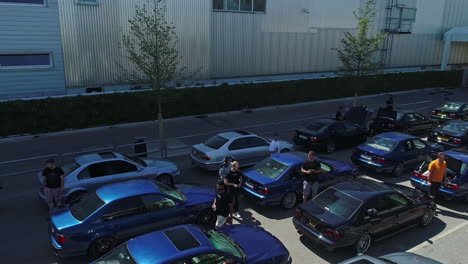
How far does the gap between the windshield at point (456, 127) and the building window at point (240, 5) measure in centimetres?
1567

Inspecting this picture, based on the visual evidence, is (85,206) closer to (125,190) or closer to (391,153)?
(125,190)

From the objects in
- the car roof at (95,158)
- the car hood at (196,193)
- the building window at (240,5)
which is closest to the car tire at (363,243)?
the car hood at (196,193)

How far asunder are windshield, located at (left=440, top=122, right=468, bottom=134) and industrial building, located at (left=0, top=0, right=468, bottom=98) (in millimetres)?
13866

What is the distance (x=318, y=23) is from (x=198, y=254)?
27.6 m

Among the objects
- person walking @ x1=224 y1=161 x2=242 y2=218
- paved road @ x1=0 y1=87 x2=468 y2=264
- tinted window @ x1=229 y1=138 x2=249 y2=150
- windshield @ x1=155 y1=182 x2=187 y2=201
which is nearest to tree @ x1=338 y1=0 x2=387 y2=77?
paved road @ x1=0 y1=87 x2=468 y2=264

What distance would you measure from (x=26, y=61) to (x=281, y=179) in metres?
15.8

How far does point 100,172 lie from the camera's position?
10.1 meters

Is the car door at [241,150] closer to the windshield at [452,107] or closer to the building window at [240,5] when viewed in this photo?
the windshield at [452,107]

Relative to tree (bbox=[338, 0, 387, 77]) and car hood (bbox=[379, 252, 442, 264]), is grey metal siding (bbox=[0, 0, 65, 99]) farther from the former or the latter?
car hood (bbox=[379, 252, 442, 264])

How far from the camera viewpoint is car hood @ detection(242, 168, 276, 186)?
975cm

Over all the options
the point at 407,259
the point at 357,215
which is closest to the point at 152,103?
the point at 357,215

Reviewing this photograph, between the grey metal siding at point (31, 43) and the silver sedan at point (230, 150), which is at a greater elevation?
the grey metal siding at point (31, 43)

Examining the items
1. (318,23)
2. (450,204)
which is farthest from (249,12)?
(450,204)

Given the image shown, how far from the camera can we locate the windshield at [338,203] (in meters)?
7.80
